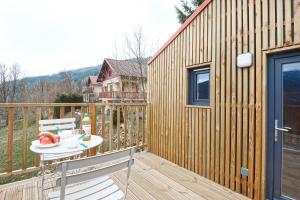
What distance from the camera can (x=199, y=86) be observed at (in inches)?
139

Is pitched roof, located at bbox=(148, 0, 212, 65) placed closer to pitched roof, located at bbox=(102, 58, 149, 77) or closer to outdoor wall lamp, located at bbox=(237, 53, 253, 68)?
outdoor wall lamp, located at bbox=(237, 53, 253, 68)

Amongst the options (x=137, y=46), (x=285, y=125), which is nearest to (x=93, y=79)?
(x=137, y=46)

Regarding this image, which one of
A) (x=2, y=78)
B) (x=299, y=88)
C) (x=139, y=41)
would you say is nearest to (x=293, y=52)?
(x=299, y=88)

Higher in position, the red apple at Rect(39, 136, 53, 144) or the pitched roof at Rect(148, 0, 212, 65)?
the pitched roof at Rect(148, 0, 212, 65)

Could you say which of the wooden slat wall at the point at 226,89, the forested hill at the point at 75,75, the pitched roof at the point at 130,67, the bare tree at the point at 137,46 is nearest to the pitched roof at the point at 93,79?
the forested hill at the point at 75,75

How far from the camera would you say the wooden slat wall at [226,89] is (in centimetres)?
235

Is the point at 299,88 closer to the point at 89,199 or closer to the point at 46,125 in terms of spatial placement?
the point at 89,199

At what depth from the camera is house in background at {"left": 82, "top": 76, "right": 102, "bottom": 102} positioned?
17.6m

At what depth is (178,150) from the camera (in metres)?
3.78

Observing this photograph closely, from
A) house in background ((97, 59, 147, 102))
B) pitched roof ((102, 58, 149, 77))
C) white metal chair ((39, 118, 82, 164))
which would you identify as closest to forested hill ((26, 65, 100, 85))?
house in background ((97, 59, 147, 102))

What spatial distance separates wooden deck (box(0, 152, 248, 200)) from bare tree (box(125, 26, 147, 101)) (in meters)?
5.78

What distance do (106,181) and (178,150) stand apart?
2.27 metres

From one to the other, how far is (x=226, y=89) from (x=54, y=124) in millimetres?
2602

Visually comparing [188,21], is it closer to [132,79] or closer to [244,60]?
[244,60]
